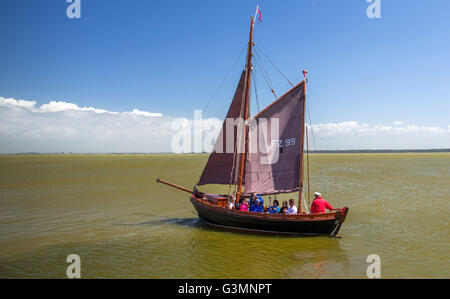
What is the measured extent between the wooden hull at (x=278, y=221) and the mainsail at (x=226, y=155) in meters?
2.50

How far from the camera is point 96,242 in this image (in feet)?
51.7

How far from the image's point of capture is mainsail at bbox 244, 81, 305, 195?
691 inches

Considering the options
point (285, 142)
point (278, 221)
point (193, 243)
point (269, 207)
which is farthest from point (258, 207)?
point (193, 243)

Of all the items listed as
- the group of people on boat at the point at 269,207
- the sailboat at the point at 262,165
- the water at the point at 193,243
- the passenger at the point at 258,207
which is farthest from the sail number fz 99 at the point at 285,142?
the water at the point at 193,243

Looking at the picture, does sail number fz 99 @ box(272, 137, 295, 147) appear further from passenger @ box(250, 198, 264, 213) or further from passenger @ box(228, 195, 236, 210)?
passenger @ box(228, 195, 236, 210)

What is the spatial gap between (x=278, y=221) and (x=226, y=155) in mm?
6064

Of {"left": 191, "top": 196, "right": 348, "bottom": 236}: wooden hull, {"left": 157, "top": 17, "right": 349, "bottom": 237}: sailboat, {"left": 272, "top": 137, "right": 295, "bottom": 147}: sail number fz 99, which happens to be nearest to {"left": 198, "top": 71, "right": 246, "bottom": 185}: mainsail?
{"left": 157, "top": 17, "right": 349, "bottom": 237}: sailboat

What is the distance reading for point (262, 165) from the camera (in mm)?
18547

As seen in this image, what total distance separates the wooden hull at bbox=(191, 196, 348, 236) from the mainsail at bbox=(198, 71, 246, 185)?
8.20ft

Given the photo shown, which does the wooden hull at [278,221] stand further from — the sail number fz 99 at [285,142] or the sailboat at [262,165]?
the sail number fz 99 at [285,142]

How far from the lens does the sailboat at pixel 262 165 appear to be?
1634 centimetres

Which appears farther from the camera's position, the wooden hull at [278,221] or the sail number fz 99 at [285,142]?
the sail number fz 99 at [285,142]
